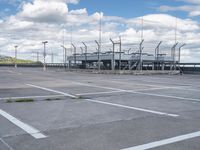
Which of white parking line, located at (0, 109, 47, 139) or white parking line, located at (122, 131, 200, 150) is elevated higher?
white parking line, located at (0, 109, 47, 139)

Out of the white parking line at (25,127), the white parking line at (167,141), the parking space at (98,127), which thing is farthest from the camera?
the white parking line at (25,127)

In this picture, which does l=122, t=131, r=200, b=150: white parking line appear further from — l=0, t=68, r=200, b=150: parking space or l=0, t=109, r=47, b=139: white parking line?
l=0, t=109, r=47, b=139: white parking line

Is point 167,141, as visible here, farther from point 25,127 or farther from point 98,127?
point 25,127

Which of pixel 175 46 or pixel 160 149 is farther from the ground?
pixel 175 46

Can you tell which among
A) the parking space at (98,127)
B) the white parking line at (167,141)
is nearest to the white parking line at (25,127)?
the parking space at (98,127)

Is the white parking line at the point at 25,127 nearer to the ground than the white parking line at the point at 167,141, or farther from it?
farther from it

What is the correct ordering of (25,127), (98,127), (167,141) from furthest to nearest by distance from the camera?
(98,127) → (25,127) → (167,141)

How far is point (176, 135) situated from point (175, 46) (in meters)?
40.8

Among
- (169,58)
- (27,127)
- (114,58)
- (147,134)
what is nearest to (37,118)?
(27,127)

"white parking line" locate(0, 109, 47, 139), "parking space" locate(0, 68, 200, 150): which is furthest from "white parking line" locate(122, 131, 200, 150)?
"white parking line" locate(0, 109, 47, 139)

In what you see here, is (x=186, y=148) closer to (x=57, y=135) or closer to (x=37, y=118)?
(x=57, y=135)

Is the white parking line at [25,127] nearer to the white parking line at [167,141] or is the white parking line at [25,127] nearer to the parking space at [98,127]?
the parking space at [98,127]

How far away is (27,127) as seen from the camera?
7441mm

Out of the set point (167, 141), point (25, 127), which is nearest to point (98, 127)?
point (25, 127)
